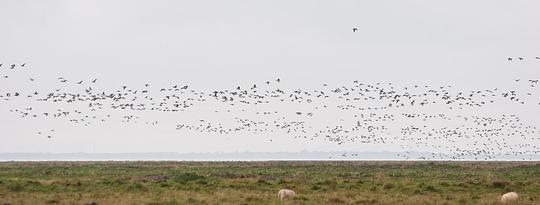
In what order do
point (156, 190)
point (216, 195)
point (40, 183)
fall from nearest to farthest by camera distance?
point (216, 195) → point (156, 190) → point (40, 183)

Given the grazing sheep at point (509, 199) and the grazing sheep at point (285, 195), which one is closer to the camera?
the grazing sheep at point (509, 199)

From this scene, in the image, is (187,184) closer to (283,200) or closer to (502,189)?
(283,200)

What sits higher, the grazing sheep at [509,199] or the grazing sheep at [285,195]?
the grazing sheep at [285,195]

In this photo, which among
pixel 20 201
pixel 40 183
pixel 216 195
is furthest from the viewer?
pixel 40 183

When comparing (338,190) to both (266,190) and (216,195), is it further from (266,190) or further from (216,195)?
(216,195)

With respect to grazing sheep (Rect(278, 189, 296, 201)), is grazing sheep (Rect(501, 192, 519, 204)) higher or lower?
lower

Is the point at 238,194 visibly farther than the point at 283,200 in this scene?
Yes

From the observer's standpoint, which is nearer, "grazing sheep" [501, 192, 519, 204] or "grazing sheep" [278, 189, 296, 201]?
"grazing sheep" [501, 192, 519, 204]

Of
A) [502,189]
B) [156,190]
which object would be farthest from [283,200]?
[502,189]

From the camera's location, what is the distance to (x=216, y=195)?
34.6 metres

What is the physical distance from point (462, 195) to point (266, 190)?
10.1 m

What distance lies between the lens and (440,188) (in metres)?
39.6

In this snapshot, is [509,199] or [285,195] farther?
[285,195]

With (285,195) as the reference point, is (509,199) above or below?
below
